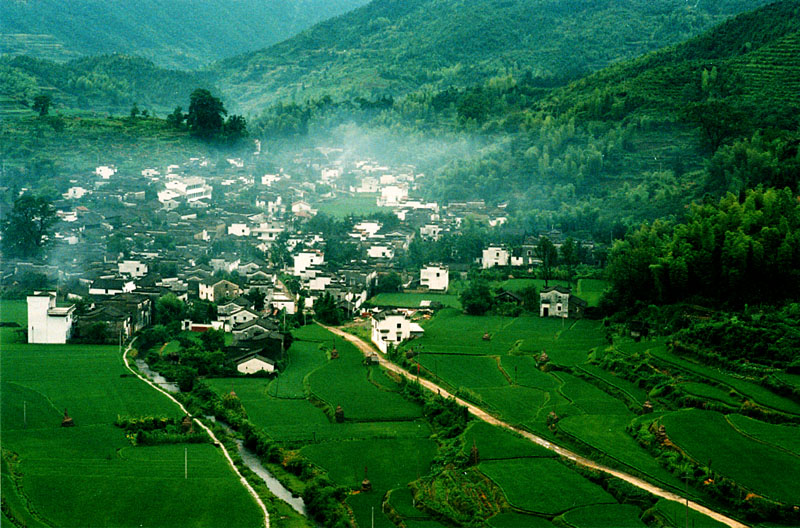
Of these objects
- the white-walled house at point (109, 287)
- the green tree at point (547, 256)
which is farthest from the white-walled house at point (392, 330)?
the white-walled house at point (109, 287)

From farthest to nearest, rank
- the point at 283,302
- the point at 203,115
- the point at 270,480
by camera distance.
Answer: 1. the point at 203,115
2. the point at 283,302
3. the point at 270,480

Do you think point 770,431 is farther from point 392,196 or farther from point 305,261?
point 392,196

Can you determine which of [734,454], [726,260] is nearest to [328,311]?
[726,260]

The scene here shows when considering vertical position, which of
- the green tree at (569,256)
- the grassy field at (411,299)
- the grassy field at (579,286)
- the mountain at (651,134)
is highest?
the mountain at (651,134)

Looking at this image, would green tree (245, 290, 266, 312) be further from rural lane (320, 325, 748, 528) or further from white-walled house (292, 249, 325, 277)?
white-walled house (292, 249, 325, 277)

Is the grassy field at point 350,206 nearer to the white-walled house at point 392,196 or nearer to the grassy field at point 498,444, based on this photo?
the white-walled house at point 392,196

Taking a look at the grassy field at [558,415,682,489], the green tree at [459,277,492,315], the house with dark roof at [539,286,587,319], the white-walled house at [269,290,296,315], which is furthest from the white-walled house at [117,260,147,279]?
the grassy field at [558,415,682,489]
